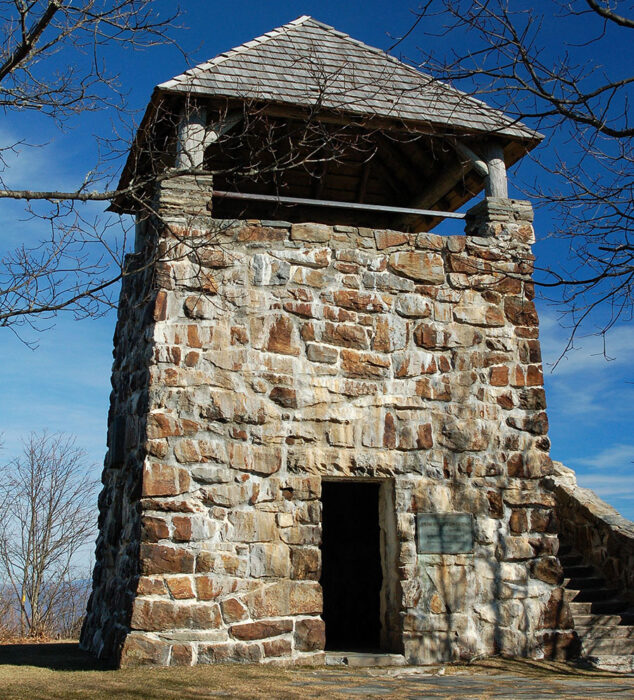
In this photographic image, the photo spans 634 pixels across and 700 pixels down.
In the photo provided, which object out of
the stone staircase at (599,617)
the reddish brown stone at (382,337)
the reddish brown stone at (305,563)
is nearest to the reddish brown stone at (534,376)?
the reddish brown stone at (382,337)

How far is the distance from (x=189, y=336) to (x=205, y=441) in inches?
34.4

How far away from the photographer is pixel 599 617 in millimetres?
7406

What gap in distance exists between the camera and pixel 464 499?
22.5 feet

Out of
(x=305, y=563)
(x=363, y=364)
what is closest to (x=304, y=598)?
(x=305, y=563)

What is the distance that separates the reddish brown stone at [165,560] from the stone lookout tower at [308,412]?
0.03 ft

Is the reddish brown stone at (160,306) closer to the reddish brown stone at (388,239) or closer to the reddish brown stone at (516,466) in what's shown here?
the reddish brown stone at (388,239)

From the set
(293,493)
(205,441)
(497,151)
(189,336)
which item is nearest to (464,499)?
(293,493)

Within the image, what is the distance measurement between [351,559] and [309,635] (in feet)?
11.0

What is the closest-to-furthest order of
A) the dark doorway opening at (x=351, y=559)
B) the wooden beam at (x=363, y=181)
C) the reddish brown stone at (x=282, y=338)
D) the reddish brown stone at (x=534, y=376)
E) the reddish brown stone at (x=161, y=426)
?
the reddish brown stone at (x=161, y=426)
the reddish brown stone at (x=282, y=338)
the reddish brown stone at (x=534, y=376)
the dark doorway opening at (x=351, y=559)
the wooden beam at (x=363, y=181)

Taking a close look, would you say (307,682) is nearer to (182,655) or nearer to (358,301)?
(182,655)

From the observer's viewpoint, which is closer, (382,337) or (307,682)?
(307,682)

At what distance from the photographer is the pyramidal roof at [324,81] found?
7199 millimetres

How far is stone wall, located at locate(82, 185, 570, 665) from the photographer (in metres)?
6.11

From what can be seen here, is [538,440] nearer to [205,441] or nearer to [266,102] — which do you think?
[205,441]
